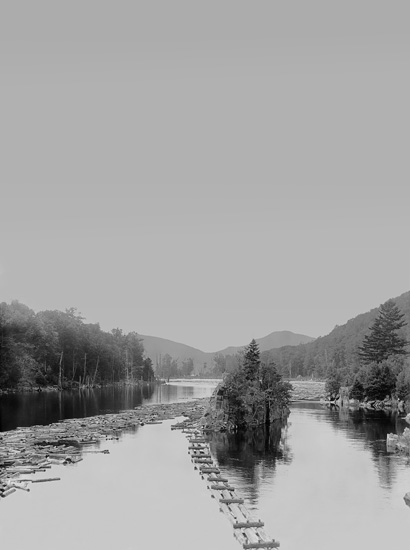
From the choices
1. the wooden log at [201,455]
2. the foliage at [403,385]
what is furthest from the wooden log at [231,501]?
the foliage at [403,385]

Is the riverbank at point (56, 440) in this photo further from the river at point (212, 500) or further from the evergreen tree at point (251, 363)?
the evergreen tree at point (251, 363)

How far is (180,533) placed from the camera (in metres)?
44.6

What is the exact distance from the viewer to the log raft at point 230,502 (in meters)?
41.3

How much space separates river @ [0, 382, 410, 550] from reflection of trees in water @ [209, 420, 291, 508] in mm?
134

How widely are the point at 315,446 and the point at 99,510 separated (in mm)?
40324

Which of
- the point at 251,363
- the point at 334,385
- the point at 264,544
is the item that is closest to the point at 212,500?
the point at 264,544

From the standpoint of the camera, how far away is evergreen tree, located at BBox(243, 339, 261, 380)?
4048 inches

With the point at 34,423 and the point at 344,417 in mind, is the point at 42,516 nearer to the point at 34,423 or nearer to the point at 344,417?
the point at 34,423

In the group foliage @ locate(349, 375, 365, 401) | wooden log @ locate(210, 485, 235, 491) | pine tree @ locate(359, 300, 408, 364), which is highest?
pine tree @ locate(359, 300, 408, 364)

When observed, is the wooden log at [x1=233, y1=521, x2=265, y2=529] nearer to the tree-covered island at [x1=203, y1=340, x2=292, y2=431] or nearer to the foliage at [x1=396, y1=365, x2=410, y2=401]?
the tree-covered island at [x1=203, y1=340, x2=292, y2=431]

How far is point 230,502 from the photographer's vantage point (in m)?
50.7

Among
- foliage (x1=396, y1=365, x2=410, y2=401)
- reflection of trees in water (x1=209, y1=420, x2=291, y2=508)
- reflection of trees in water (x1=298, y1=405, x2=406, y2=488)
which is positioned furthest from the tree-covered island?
foliage (x1=396, y1=365, x2=410, y2=401)

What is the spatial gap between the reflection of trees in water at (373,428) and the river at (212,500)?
1.13ft

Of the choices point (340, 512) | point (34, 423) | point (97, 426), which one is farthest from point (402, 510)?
point (34, 423)
